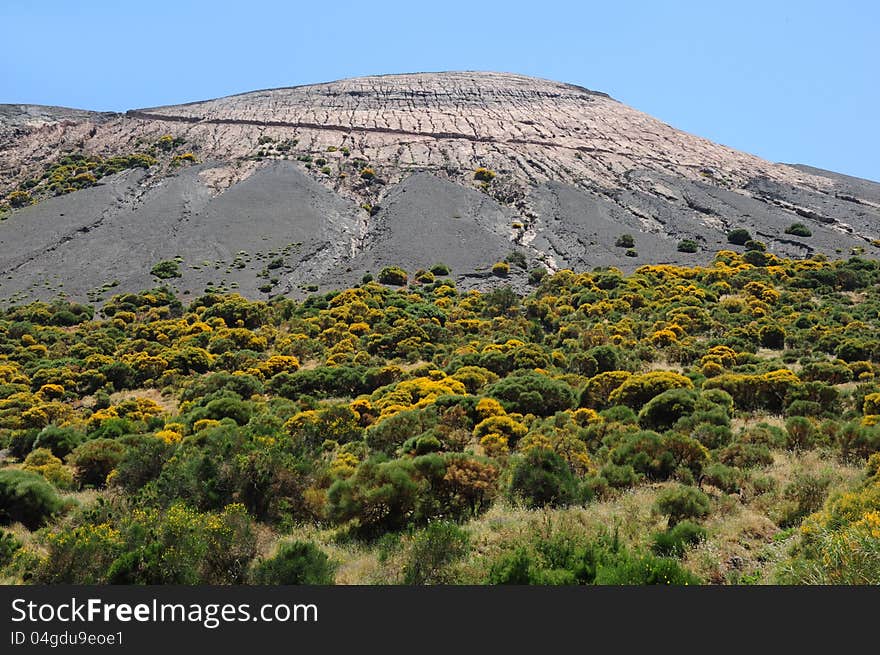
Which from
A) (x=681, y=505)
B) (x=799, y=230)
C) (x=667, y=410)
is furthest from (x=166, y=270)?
(x=799, y=230)

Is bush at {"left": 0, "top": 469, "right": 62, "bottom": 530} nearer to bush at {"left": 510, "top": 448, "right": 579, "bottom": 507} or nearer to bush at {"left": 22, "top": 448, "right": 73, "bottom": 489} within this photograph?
bush at {"left": 22, "top": 448, "right": 73, "bottom": 489}

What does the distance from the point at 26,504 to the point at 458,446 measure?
28.8 feet

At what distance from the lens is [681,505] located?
398 inches

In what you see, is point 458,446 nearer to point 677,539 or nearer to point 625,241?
point 677,539

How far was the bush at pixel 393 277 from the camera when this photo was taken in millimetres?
48281

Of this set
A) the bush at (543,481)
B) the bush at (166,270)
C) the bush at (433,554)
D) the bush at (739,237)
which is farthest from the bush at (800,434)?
the bush at (166,270)

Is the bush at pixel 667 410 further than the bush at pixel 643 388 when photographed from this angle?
No

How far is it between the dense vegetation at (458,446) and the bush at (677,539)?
0.11 feet

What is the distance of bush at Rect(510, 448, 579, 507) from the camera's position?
37.6ft

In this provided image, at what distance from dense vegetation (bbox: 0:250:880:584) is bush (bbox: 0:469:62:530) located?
0.17 ft

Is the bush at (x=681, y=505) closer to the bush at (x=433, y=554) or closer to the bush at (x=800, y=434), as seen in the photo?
the bush at (x=433, y=554)

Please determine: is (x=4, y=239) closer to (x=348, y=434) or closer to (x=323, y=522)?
(x=348, y=434)

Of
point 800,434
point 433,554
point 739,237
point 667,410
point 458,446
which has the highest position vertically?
point 739,237

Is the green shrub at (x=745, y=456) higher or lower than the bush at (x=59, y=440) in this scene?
higher
